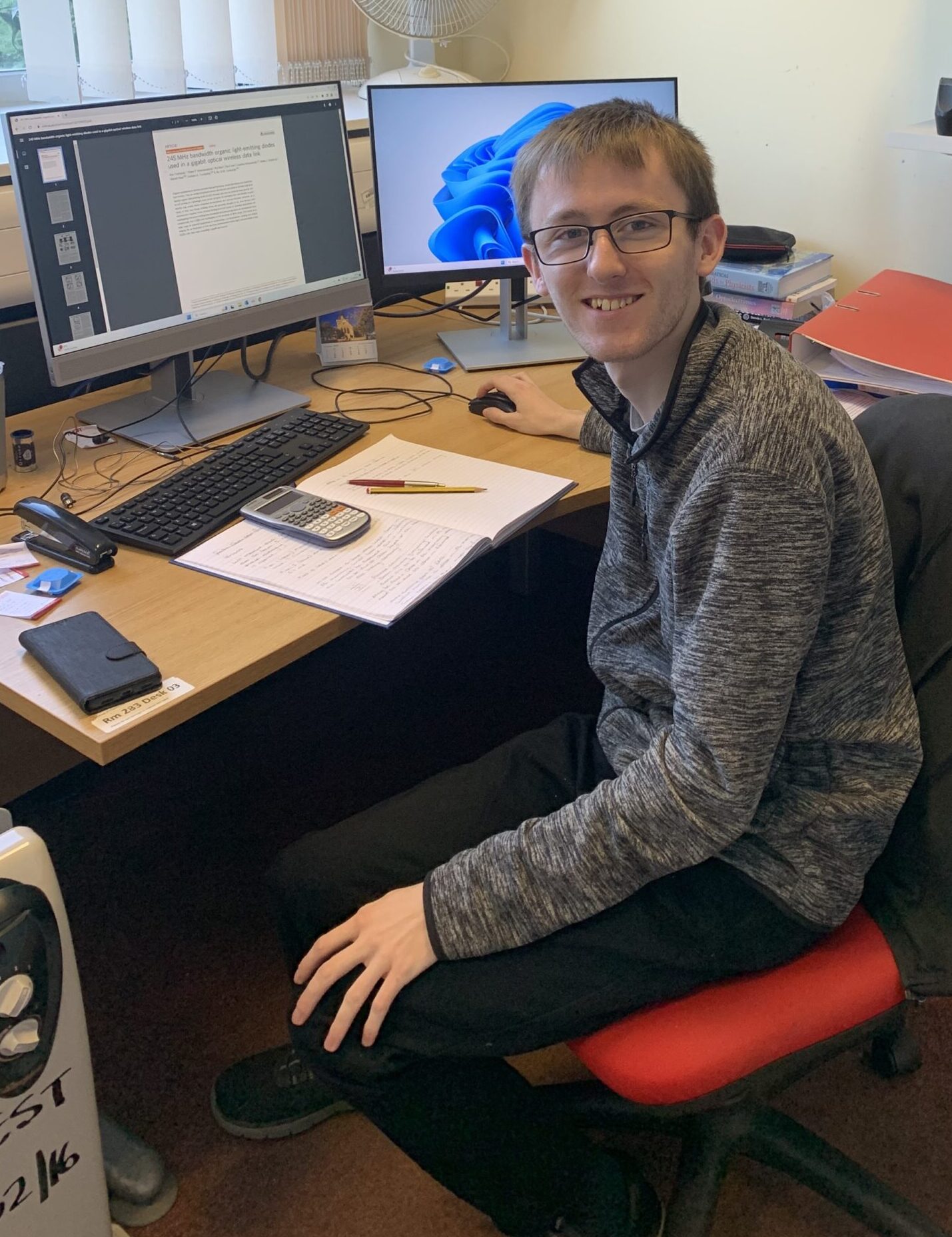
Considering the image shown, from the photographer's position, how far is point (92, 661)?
1.02 m

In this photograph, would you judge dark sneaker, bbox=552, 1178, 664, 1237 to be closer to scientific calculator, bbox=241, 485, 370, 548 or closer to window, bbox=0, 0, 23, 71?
scientific calculator, bbox=241, 485, 370, 548

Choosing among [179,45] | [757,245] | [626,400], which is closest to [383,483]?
[626,400]

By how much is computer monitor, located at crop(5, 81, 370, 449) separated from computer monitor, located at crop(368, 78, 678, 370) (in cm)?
7

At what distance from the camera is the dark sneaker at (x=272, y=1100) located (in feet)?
4.57

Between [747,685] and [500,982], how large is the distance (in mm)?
346

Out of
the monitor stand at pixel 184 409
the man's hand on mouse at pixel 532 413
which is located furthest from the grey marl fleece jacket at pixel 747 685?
the monitor stand at pixel 184 409

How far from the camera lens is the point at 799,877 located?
0.98 meters

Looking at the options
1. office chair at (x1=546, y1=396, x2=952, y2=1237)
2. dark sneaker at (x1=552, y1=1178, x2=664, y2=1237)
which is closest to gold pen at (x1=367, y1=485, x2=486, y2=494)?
office chair at (x1=546, y1=396, x2=952, y2=1237)

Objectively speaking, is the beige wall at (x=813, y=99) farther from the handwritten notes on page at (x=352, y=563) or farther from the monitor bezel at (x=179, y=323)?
the handwritten notes on page at (x=352, y=563)

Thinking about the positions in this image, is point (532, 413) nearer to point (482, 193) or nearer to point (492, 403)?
point (492, 403)

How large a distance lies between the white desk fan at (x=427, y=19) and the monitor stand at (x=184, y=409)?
0.80 metres

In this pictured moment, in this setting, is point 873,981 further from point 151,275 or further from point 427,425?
point 151,275

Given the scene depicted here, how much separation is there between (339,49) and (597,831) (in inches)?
75.4

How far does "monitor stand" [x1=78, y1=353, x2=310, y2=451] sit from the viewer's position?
61.2 inches
